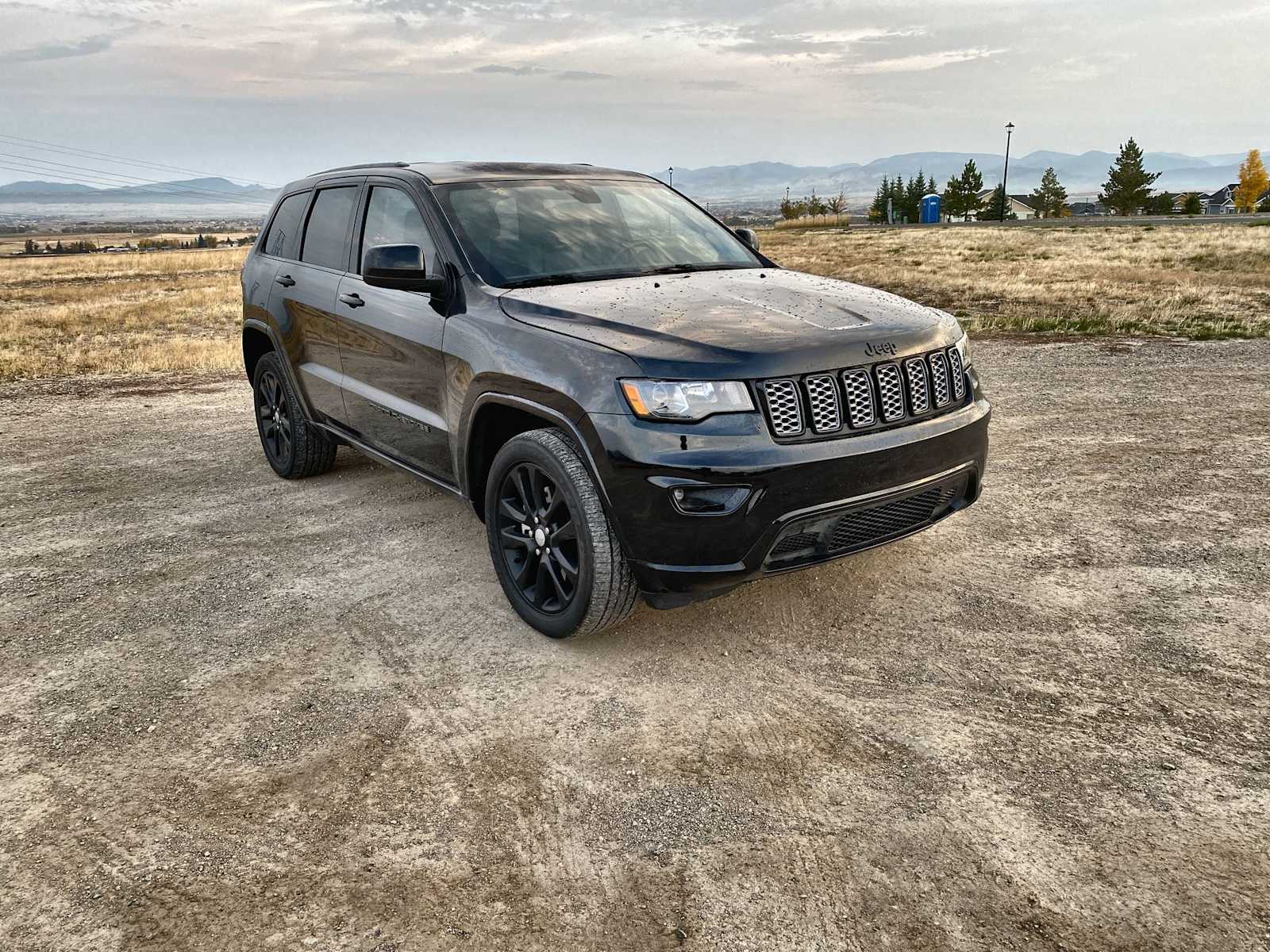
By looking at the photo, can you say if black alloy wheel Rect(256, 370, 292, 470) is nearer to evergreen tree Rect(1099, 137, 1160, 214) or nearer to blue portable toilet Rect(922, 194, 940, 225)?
blue portable toilet Rect(922, 194, 940, 225)

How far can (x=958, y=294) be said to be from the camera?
17.2m

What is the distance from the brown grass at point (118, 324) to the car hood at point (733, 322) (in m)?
8.98

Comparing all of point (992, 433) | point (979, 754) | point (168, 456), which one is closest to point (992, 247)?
point (992, 433)

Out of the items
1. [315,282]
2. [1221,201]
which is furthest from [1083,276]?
[1221,201]

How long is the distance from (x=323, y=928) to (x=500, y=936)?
430 mm

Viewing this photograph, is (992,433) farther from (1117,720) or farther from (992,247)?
(992,247)

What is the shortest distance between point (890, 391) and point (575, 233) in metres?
1.73

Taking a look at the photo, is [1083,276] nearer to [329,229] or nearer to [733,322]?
[329,229]

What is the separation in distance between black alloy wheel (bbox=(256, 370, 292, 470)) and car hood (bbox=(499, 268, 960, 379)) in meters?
2.78

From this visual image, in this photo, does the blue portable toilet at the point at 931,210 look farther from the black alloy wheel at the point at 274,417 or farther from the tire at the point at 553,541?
the tire at the point at 553,541

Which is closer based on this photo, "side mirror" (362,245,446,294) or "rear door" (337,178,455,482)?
"side mirror" (362,245,446,294)

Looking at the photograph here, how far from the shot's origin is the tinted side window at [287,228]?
5699mm

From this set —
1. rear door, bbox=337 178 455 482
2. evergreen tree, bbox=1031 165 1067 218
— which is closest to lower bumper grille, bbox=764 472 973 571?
rear door, bbox=337 178 455 482

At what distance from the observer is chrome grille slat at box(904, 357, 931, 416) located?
3.55m
